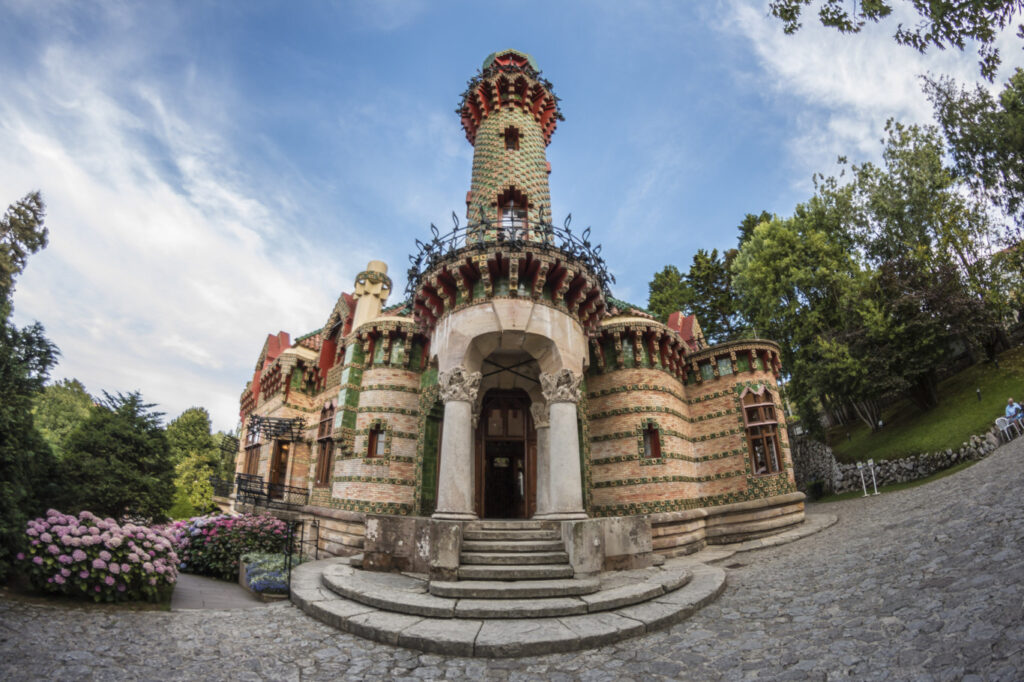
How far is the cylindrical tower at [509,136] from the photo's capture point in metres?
14.6

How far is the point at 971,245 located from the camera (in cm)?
2367

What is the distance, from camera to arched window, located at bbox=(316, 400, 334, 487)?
15.3m

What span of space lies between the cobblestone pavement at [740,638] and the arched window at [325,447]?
807cm

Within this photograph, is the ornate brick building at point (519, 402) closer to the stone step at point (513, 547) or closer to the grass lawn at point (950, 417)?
the stone step at point (513, 547)

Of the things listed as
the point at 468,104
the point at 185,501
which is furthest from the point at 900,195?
the point at 185,501

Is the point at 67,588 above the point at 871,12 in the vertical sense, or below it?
below

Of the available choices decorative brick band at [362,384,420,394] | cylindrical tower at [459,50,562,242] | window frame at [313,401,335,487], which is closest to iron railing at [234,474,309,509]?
window frame at [313,401,335,487]

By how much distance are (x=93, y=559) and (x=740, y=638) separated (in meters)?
9.36

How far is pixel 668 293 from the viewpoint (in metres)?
30.3

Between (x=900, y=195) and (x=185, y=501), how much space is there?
146ft

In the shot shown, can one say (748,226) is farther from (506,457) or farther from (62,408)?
(62,408)

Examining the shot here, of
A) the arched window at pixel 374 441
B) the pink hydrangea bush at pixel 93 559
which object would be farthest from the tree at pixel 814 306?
the pink hydrangea bush at pixel 93 559

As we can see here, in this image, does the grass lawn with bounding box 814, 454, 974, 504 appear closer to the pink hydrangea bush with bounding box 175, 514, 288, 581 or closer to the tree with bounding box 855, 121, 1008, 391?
the tree with bounding box 855, 121, 1008, 391

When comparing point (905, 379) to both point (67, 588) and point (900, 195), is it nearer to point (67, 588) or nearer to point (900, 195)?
point (900, 195)
